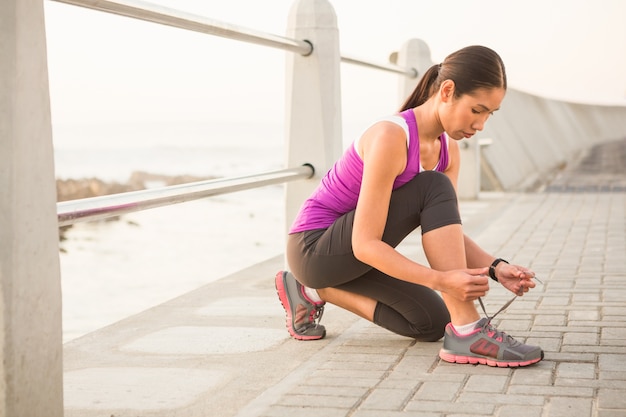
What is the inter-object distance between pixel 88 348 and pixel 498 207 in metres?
4.91

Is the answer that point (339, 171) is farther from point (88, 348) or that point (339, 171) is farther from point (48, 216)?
point (48, 216)

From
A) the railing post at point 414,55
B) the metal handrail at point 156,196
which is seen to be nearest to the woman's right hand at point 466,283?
the metal handrail at point 156,196

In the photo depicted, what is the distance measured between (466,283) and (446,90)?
22.8 inches

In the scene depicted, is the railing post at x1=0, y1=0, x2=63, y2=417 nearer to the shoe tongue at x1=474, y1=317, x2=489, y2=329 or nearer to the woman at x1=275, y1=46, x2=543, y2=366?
the woman at x1=275, y1=46, x2=543, y2=366

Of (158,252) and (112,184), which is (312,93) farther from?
(112,184)

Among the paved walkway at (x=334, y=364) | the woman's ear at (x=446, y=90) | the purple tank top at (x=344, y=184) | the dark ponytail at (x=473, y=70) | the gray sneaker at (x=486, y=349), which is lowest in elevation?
the paved walkway at (x=334, y=364)

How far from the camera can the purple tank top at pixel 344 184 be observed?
2.76 metres

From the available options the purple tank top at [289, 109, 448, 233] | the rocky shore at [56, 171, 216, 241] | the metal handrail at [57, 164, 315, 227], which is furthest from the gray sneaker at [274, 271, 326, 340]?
the rocky shore at [56, 171, 216, 241]

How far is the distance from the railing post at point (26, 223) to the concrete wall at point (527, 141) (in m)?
7.47

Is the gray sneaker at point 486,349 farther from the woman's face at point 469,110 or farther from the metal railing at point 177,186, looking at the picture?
the metal railing at point 177,186

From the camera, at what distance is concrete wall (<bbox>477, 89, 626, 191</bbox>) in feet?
31.0

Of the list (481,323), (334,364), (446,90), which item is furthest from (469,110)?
(334,364)

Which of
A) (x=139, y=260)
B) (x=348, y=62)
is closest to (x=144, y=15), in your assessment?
(x=348, y=62)

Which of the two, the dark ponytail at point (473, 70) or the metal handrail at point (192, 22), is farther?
the dark ponytail at point (473, 70)
